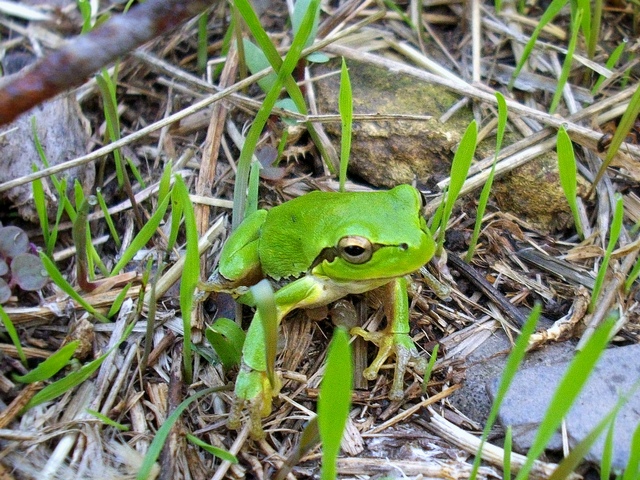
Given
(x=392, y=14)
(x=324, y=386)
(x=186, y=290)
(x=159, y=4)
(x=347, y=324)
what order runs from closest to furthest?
(x=159, y=4), (x=324, y=386), (x=186, y=290), (x=347, y=324), (x=392, y=14)

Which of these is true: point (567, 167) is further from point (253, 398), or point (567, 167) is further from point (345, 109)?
point (253, 398)

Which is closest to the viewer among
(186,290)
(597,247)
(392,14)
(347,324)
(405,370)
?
(186,290)

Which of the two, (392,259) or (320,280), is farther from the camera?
(320,280)

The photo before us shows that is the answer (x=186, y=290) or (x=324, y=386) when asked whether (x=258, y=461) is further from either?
(x=324, y=386)

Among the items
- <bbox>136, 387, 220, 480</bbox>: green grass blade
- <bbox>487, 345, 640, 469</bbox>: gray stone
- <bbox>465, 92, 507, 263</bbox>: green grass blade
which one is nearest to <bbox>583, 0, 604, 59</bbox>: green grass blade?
<bbox>465, 92, 507, 263</bbox>: green grass blade

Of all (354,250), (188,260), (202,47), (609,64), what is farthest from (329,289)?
(609,64)

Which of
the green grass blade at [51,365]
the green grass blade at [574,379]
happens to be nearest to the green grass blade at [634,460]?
the green grass blade at [574,379]

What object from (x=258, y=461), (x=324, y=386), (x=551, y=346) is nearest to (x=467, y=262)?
(x=551, y=346)

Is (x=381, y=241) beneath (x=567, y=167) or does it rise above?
above

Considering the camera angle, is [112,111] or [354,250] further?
[112,111]
